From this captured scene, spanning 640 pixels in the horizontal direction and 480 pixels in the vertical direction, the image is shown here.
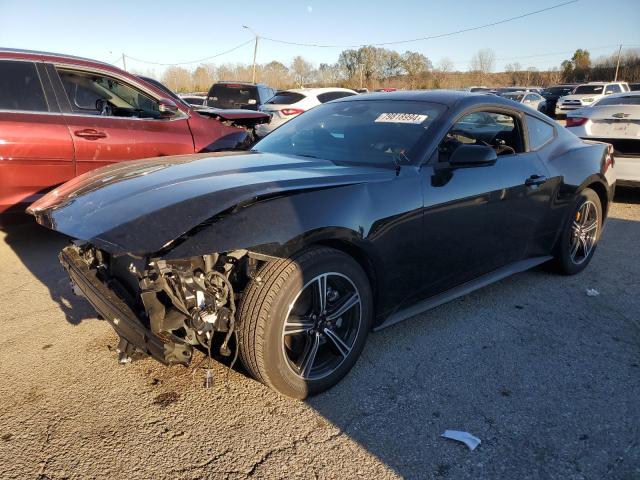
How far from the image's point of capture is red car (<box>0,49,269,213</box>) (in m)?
4.44

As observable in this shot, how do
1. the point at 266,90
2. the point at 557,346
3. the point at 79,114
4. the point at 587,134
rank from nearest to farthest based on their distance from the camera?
the point at 557,346, the point at 79,114, the point at 587,134, the point at 266,90

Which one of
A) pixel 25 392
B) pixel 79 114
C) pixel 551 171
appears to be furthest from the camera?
pixel 79 114

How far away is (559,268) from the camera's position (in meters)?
4.42

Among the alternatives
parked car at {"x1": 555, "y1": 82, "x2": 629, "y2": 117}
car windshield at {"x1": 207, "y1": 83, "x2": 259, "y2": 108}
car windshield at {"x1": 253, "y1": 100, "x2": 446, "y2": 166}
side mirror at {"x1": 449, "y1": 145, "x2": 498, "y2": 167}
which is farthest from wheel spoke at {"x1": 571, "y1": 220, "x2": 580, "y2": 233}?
parked car at {"x1": 555, "y1": 82, "x2": 629, "y2": 117}

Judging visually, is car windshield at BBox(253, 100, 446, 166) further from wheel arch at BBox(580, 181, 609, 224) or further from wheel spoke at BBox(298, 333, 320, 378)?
wheel arch at BBox(580, 181, 609, 224)

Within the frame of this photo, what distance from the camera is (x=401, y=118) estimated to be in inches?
133

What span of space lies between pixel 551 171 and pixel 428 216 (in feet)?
5.23

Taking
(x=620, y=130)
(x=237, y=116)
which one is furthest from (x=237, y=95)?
(x=620, y=130)

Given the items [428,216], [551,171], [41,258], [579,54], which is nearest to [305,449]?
[428,216]

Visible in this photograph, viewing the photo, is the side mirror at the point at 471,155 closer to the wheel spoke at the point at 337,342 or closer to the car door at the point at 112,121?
the wheel spoke at the point at 337,342

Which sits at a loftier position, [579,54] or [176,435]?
[579,54]

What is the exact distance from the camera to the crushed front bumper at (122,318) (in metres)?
2.23

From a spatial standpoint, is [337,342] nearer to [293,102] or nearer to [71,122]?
[71,122]

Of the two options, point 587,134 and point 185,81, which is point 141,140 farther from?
point 185,81
